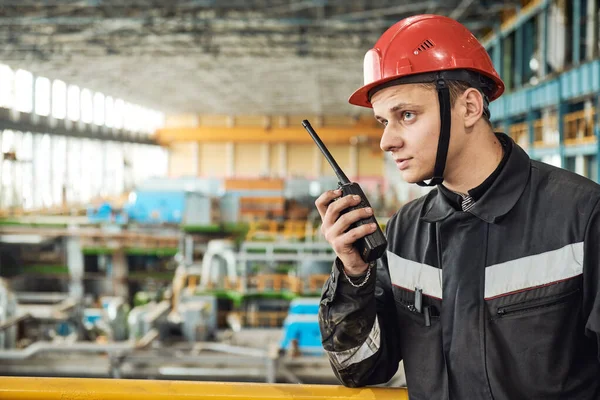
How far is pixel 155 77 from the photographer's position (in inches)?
1085

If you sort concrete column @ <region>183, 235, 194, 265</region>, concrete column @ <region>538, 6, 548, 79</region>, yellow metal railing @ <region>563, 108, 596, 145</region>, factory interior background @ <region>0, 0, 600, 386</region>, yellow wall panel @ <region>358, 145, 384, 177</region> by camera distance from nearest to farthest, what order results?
factory interior background @ <region>0, 0, 600, 386</region> < yellow metal railing @ <region>563, 108, 596, 145</region> < concrete column @ <region>538, 6, 548, 79</region> < concrete column @ <region>183, 235, 194, 265</region> < yellow wall panel @ <region>358, 145, 384, 177</region>

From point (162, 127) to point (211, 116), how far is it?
3731 mm

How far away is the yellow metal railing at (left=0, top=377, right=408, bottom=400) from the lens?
1.60 metres

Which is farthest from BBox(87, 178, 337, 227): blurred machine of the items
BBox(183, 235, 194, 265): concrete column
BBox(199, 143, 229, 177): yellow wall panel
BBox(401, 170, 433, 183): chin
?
BBox(401, 170, 433, 183): chin

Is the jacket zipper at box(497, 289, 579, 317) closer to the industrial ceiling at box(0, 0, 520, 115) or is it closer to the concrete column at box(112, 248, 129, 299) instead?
the industrial ceiling at box(0, 0, 520, 115)

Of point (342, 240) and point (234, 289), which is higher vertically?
point (342, 240)

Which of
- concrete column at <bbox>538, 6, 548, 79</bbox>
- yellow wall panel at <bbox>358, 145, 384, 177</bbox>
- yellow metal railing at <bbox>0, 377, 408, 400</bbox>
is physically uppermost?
concrete column at <bbox>538, 6, 548, 79</bbox>

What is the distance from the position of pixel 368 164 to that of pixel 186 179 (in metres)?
18.1

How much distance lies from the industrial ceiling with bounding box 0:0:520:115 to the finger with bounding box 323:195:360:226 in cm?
1440

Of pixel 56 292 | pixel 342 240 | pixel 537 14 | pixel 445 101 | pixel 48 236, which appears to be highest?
pixel 537 14

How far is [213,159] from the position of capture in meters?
40.8

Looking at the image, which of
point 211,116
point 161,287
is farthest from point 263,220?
point 211,116

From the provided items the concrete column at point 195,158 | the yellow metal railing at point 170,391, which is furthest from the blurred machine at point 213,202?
the yellow metal railing at point 170,391

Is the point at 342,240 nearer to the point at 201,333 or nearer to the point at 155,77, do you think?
the point at 201,333
